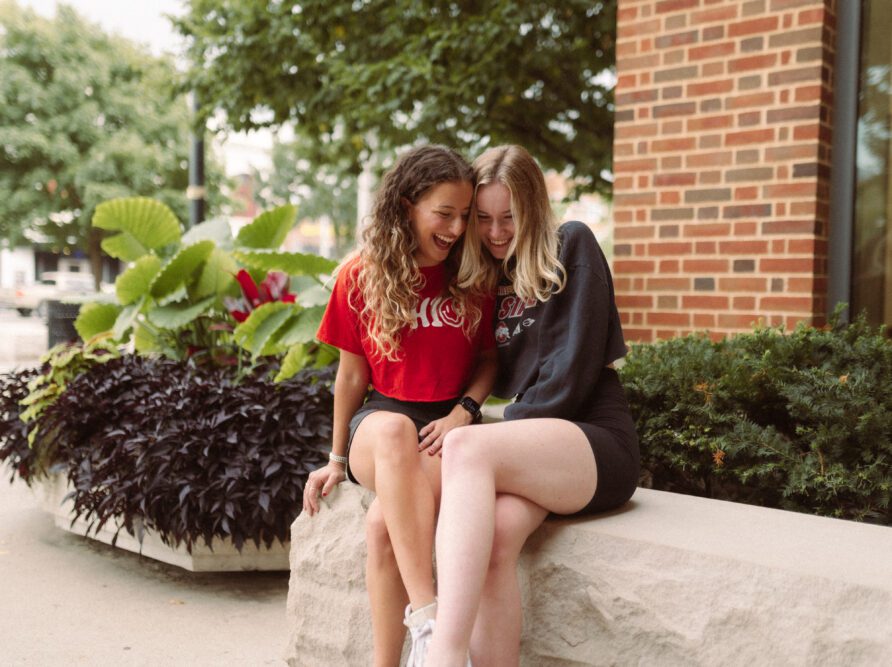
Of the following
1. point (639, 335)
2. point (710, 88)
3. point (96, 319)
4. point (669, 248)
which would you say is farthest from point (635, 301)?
point (96, 319)

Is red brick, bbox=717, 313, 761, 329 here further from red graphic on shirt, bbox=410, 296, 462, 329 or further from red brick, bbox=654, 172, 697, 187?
red graphic on shirt, bbox=410, 296, 462, 329

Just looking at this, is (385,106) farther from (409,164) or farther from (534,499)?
(534,499)

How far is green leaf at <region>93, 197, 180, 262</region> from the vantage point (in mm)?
5320

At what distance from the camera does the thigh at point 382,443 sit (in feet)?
7.79

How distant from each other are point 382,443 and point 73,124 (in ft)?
81.0

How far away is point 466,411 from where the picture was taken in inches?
104

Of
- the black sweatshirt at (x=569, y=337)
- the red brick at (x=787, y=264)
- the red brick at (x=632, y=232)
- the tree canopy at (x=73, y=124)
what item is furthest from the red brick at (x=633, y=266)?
the tree canopy at (x=73, y=124)

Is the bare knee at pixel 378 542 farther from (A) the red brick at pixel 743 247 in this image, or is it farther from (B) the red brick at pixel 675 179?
(B) the red brick at pixel 675 179

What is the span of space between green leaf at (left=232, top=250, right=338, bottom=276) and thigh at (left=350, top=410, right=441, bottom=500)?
232cm

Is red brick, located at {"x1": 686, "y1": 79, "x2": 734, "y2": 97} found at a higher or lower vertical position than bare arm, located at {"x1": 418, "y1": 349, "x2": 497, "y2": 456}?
higher

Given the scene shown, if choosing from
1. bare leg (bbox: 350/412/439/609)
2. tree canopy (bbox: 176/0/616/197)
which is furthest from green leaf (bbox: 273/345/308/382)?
tree canopy (bbox: 176/0/616/197)

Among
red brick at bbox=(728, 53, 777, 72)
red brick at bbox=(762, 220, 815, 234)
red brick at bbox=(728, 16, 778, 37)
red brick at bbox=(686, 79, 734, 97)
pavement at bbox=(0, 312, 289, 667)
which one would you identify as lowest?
pavement at bbox=(0, 312, 289, 667)

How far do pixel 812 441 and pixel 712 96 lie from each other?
2.13 m

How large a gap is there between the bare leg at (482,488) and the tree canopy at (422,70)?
474 cm
